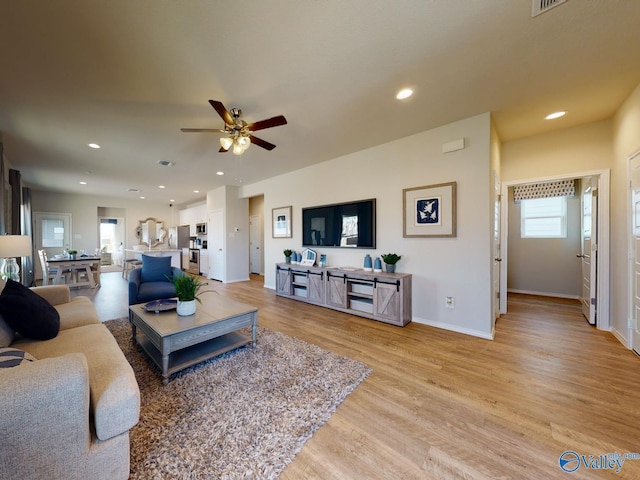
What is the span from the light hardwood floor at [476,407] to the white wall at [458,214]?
384 millimetres

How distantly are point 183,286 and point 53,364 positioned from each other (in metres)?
1.38

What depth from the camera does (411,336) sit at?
294cm

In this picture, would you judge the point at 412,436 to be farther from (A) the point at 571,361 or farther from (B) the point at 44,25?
(B) the point at 44,25

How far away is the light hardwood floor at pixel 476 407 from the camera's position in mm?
1298

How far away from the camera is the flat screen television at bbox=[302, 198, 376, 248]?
3.91 metres

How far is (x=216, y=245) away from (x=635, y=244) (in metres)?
7.75

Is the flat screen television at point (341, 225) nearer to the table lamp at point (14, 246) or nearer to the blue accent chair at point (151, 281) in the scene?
the blue accent chair at point (151, 281)

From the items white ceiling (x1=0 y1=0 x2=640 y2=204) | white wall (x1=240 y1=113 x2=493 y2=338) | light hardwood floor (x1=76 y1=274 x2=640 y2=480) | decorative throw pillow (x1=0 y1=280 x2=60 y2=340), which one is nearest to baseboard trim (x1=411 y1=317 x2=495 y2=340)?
white wall (x1=240 y1=113 x2=493 y2=338)

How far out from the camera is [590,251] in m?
3.38

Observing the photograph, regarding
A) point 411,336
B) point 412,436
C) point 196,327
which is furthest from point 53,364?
point 411,336

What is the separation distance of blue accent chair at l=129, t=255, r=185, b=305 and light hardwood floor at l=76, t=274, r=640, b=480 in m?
2.01

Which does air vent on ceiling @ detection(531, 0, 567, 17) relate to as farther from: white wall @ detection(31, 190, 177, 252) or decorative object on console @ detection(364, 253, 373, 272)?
white wall @ detection(31, 190, 177, 252)

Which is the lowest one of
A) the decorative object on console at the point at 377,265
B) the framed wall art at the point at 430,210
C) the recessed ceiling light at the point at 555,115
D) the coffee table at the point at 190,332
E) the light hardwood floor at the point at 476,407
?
the light hardwood floor at the point at 476,407

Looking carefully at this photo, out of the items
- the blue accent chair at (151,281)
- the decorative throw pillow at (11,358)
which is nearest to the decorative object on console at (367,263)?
the blue accent chair at (151,281)
